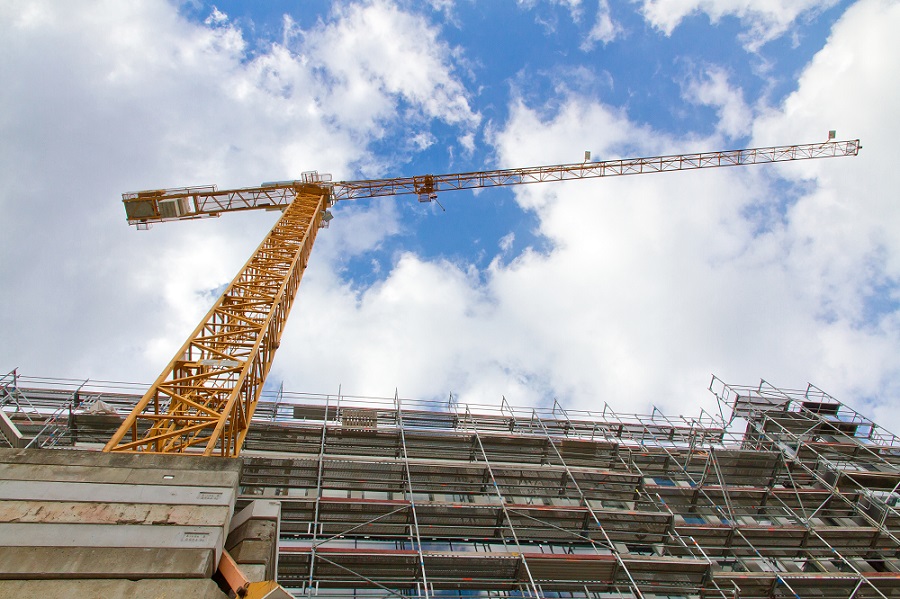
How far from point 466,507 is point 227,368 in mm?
7678

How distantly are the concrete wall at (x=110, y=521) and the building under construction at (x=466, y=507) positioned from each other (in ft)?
0.11

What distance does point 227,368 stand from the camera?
16844mm

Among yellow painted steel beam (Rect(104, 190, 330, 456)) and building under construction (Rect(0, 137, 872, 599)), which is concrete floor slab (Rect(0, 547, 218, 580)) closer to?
building under construction (Rect(0, 137, 872, 599))

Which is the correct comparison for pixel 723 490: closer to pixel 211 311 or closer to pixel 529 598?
pixel 529 598

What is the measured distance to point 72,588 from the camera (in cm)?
834

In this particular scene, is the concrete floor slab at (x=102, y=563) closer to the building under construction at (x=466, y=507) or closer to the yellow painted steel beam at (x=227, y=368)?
the building under construction at (x=466, y=507)

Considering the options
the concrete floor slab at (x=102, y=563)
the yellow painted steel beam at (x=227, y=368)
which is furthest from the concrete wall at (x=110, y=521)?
the yellow painted steel beam at (x=227, y=368)

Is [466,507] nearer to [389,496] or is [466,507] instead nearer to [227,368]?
[389,496]

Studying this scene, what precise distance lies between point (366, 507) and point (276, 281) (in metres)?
10.7

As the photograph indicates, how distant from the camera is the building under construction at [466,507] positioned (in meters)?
9.77

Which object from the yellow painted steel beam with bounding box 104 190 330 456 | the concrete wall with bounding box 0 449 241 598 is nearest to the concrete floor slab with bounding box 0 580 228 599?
the concrete wall with bounding box 0 449 241 598

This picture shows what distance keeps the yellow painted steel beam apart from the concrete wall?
2.17 metres

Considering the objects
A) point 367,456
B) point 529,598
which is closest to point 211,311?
point 367,456

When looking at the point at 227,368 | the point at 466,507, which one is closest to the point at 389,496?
the point at 466,507
